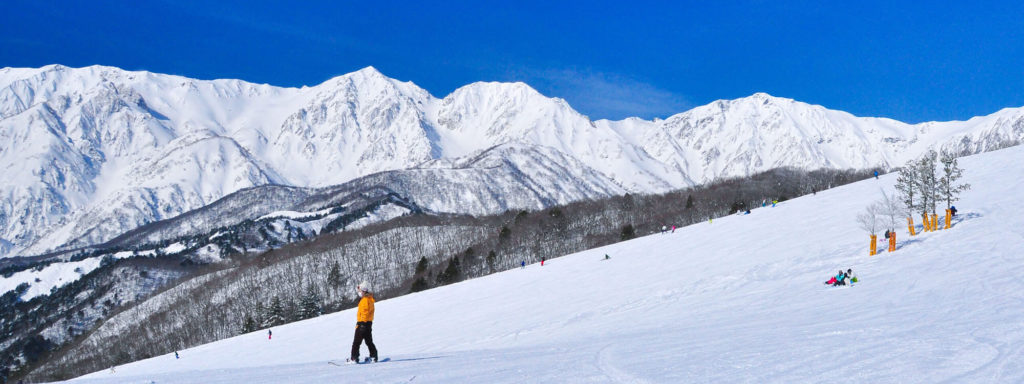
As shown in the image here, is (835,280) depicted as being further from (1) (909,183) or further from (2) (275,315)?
(2) (275,315)

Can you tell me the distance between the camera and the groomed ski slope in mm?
11008

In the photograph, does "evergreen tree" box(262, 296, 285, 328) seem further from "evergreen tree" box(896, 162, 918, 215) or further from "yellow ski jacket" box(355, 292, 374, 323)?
"yellow ski jacket" box(355, 292, 374, 323)

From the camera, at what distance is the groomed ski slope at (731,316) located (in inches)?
433

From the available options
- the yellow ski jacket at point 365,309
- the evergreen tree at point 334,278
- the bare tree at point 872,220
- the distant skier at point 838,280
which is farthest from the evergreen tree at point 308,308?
the yellow ski jacket at point 365,309

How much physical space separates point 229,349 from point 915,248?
4207 cm

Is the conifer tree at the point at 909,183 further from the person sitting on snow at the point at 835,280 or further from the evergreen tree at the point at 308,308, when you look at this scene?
the evergreen tree at the point at 308,308

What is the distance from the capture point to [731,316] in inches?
895

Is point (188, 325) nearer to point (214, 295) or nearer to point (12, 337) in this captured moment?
point (214, 295)

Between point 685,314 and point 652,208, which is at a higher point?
→ point 652,208

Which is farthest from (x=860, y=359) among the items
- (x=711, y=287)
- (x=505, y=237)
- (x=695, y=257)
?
(x=505, y=237)

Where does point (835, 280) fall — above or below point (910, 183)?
below

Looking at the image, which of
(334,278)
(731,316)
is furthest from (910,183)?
(334,278)

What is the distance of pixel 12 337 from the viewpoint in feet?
625

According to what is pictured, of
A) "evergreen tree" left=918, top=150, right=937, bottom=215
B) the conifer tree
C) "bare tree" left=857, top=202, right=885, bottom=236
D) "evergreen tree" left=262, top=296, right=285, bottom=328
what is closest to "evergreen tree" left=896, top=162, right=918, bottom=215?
the conifer tree
